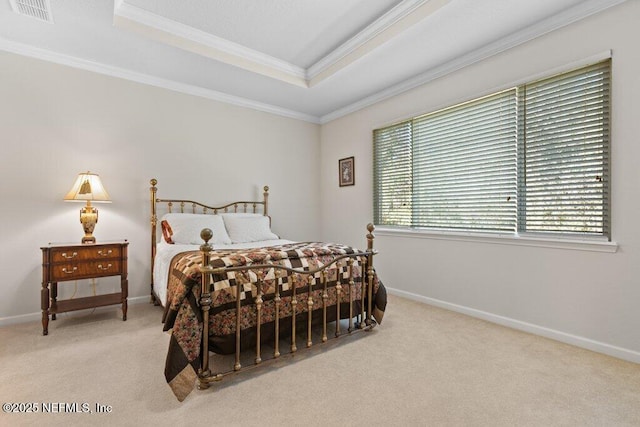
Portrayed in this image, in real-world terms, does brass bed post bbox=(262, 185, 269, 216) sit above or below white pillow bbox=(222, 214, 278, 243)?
above

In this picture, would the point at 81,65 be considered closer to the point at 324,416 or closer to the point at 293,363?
the point at 293,363

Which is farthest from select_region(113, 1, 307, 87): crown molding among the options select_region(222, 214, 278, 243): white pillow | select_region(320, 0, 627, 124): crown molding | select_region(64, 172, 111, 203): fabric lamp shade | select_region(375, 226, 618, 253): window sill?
select_region(375, 226, 618, 253): window sill

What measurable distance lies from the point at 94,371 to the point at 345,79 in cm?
349

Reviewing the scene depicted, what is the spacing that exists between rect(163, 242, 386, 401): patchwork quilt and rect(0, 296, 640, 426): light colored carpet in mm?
226

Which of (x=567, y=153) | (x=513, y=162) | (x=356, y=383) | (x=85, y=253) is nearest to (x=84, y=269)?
(x=85, y=253)

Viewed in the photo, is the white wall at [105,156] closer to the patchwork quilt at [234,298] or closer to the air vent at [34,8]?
the air vent at [34,8]

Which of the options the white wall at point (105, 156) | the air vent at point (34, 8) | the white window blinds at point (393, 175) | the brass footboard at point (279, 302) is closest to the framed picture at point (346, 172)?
the white window blinds at point (393, 175)

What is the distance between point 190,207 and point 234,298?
2232 mm

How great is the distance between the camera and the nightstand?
258 cm

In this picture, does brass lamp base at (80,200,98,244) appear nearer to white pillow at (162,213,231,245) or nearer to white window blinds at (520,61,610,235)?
white pillow at (162,213,231,245)

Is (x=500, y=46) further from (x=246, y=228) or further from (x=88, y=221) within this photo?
(x=88, y=221)

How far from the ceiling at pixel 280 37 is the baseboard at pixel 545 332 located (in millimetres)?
2459

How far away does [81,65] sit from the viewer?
313 cm

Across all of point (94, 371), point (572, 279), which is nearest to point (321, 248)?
point (94, 371)
